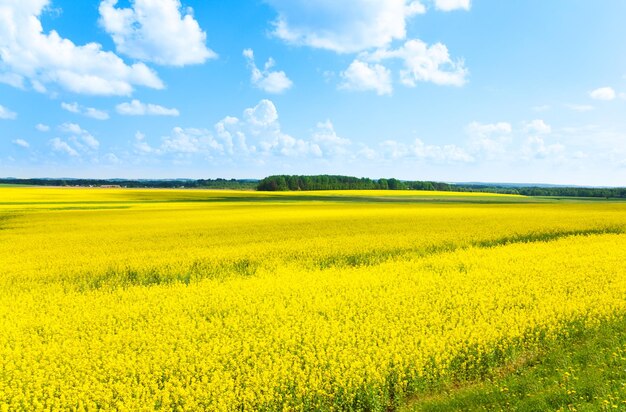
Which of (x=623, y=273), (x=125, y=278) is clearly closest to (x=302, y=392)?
(x=125, y=278)

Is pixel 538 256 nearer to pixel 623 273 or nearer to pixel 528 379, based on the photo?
pixel 623 273

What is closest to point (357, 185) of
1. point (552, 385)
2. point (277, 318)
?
point (277, 318)

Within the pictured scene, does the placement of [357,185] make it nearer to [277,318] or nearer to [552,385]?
[277,318]

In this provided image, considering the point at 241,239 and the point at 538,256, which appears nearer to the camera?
the point at 538,256

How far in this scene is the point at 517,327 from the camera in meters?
9.39

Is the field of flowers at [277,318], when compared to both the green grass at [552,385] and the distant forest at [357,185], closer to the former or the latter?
the green grass at [552,385]

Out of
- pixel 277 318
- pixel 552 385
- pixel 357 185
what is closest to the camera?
pixel 552 385

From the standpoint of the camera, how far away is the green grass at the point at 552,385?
6.77m

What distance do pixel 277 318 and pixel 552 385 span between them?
19.4ft

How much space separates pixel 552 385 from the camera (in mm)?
7332

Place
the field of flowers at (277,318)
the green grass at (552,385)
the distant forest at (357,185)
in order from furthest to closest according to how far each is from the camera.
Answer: the distant forest at (357,185) < the field of flowers at (277,318) < the green grass at (552,385)

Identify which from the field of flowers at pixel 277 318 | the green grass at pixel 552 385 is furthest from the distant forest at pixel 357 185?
the green grass at pixel 552 385

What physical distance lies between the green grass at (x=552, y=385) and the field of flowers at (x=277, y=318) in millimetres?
328

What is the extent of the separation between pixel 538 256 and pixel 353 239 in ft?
29.1
